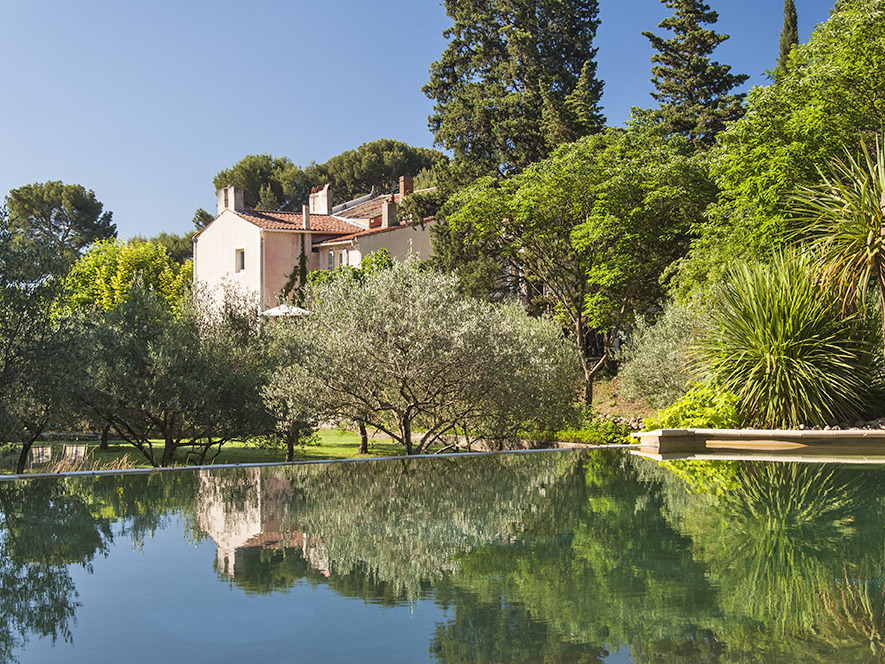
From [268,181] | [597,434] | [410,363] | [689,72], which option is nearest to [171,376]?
[410,363]

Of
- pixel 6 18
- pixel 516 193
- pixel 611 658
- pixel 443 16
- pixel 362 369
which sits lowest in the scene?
pixel 611 658

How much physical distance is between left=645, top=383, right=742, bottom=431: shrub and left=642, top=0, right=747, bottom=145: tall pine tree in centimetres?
2397

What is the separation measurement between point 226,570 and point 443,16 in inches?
1624

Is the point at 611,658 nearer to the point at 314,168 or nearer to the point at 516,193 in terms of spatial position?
the point at 516,193

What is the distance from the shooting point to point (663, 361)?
21.1 metres

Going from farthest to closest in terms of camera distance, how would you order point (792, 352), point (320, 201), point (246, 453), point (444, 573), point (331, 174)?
point (331, 174) → point (320, 201) → point (246, 453) → point (792, 352) → point (444, 573)

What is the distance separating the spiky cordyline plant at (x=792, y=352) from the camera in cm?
1202

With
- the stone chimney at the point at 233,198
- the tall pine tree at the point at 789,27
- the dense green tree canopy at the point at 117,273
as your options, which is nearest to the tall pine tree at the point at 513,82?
the tall pine tree at the point at 789,27

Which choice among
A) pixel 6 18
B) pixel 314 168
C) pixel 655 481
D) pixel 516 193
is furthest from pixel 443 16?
pixel 655 481

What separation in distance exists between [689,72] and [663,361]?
19185 millimetres

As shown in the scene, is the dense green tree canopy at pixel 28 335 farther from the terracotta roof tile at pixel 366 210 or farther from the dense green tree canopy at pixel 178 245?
the dense green tree canopy at pixel 178 245

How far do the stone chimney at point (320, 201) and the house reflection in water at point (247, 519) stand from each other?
50962 millimetres

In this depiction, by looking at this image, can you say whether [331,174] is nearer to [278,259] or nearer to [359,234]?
[278,259]

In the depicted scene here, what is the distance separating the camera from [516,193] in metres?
31.4
